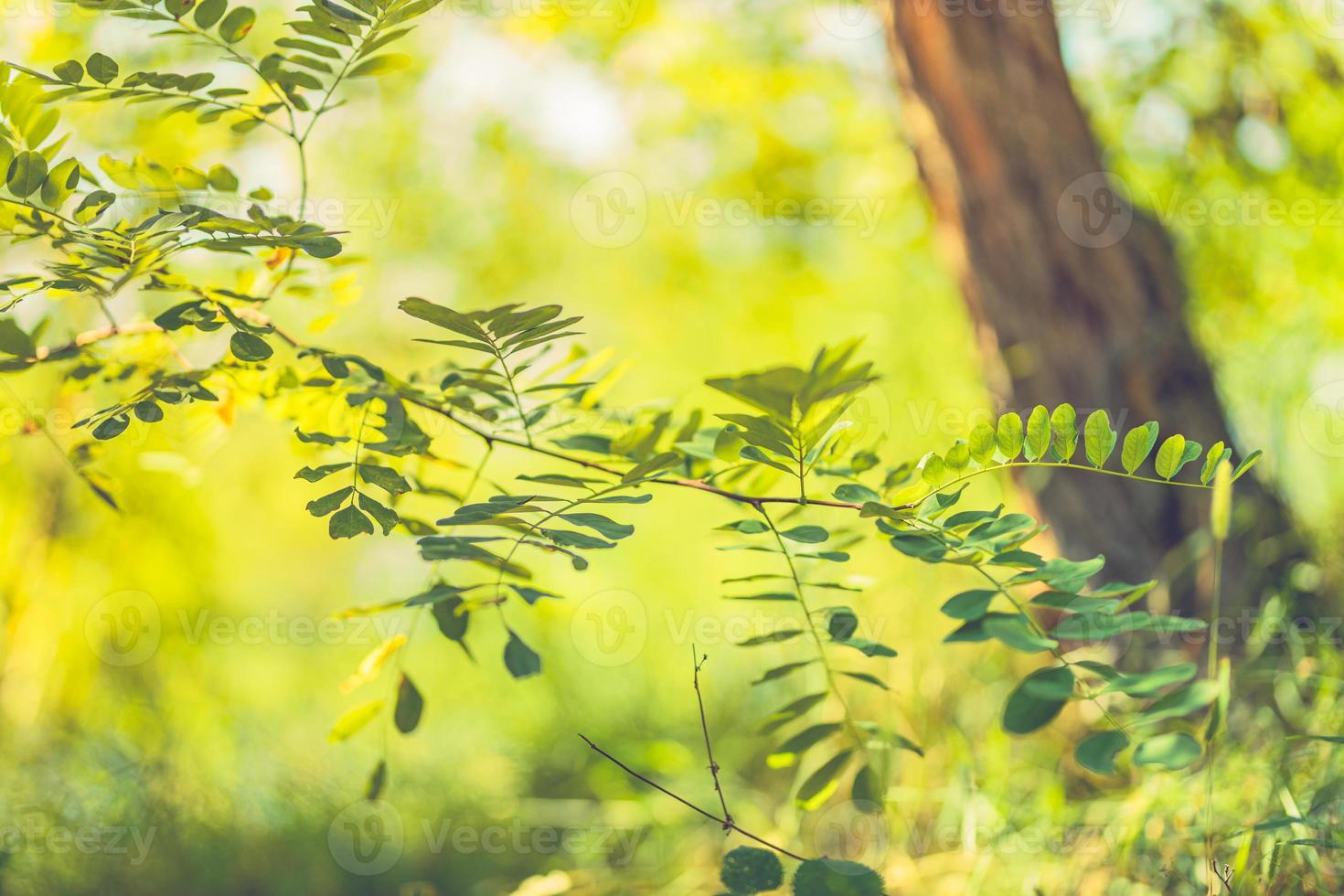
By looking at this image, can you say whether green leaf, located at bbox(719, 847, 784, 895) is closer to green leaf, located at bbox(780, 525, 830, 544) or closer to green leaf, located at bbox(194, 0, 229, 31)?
green leaf, located at bbox(780, 525, 830, 544)

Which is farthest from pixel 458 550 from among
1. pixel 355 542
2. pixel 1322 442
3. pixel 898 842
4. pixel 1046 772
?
pixel 355 542

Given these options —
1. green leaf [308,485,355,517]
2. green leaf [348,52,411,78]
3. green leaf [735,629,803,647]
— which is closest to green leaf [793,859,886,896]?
green leaf [735,629,803,647]

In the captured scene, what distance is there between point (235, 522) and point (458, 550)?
2.50 meters

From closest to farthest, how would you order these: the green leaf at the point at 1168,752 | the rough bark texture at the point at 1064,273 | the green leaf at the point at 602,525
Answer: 1. the green leaf at the point at 1168,752
2. the green leaf at the point at 602,525
3. the rough bark texture at the point at 1064,273

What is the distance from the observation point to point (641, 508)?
2.78 m

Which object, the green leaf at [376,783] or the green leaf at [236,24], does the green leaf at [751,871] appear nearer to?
the green leaf at [376,783]

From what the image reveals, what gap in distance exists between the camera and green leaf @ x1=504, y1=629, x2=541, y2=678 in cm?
46

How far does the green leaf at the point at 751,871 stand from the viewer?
1.86ft

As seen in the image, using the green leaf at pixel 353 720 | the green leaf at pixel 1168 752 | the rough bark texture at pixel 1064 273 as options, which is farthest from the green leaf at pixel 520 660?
the rough bark texture at pixel 1064 273

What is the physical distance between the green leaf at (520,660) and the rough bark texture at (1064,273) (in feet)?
3.42

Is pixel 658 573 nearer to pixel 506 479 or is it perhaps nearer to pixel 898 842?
pixel 506 479

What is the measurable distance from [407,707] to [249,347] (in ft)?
0.86

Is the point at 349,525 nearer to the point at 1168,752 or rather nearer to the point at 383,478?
the point at 383,478

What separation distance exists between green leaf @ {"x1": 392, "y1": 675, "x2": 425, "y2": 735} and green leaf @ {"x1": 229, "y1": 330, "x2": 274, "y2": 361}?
0.78ft
